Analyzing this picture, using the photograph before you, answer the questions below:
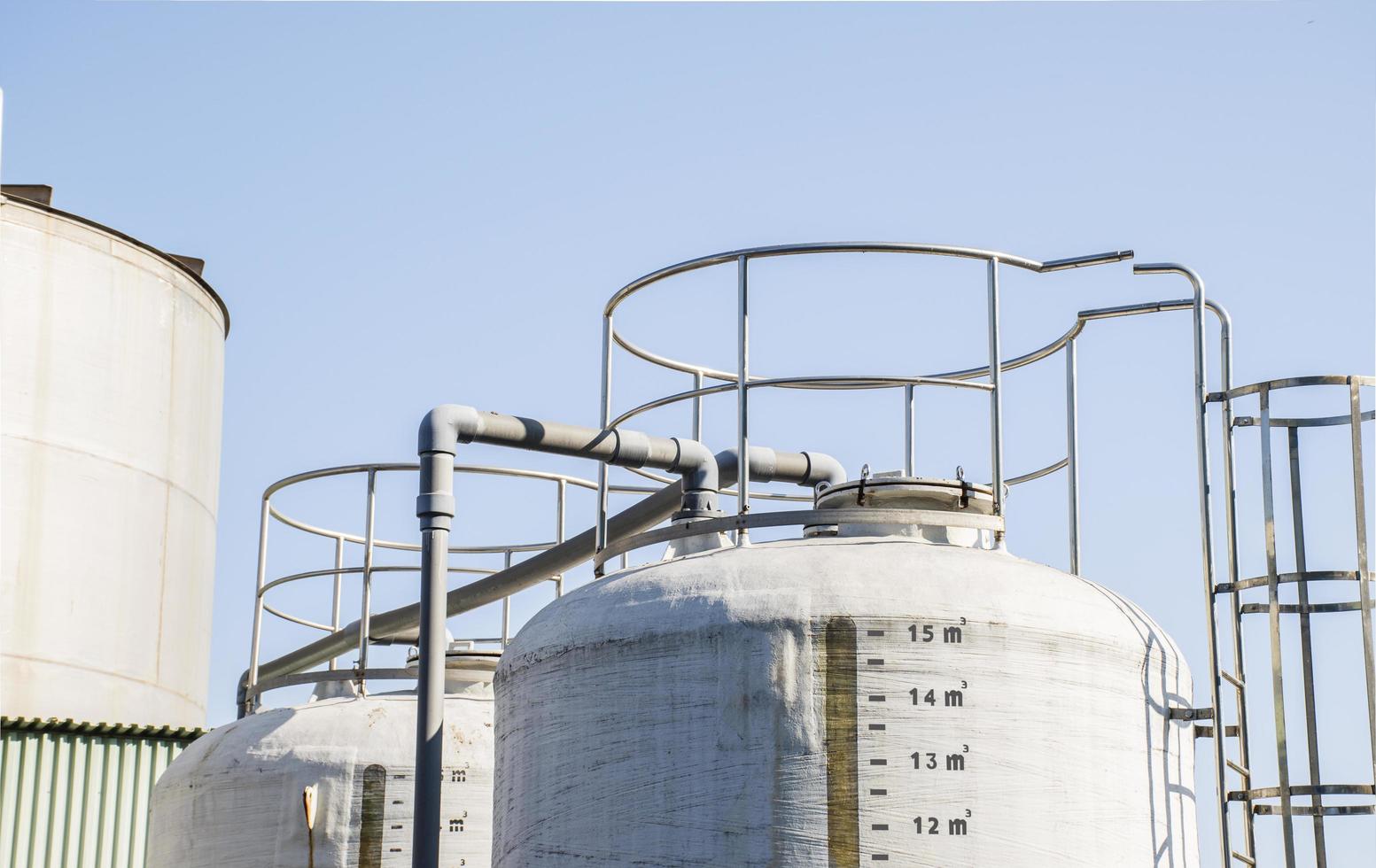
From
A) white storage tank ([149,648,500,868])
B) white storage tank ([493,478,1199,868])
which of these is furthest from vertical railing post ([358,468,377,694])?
white storage tank ([493,478,1199,868])

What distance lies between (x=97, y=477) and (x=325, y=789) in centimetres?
1031

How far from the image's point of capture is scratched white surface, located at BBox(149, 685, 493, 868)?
42.4 ft

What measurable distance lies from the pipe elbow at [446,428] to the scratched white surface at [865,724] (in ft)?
8.72

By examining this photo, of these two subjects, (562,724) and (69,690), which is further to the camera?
(69,690)

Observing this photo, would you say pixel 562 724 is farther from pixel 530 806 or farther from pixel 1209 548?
pixel 1209 548

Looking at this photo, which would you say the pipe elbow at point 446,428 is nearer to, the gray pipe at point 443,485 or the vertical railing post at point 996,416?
the gray pipe at point 443,485

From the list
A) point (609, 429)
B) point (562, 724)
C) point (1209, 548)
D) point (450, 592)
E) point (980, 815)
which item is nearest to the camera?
point (980, 815)

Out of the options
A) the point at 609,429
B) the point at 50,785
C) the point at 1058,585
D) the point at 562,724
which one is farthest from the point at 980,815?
the point at 50,785

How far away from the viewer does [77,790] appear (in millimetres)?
21062

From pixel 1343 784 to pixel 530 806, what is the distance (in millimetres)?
4327

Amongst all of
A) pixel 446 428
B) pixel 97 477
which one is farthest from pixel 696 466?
pixel 97 477

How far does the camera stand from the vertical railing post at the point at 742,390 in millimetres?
9469

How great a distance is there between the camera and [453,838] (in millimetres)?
12797

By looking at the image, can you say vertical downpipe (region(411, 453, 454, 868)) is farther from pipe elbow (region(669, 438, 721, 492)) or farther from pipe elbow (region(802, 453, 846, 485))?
pipe elbow (region(802, 453, 846, 485))
